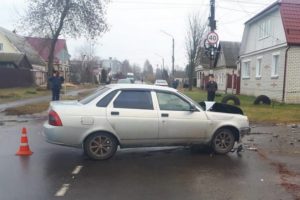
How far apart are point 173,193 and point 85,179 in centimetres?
156

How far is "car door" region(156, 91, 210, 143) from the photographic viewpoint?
8.06 metres

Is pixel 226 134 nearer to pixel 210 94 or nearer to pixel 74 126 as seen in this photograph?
pixel 74 126

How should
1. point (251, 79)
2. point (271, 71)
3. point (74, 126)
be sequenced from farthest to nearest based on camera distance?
1. point (251, 79)
2. point (271, 71)
3. point (74, 126)

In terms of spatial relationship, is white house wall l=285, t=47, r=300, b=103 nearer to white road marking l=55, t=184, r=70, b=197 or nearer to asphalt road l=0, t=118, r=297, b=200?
asphalt road l=0, t=118, r=297, b=200

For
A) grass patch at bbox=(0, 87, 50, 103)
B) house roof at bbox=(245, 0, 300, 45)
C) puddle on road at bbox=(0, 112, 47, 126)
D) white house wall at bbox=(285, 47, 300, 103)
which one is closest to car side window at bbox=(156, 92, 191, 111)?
puddle on road at bbox=(0, 112, 47, 126)

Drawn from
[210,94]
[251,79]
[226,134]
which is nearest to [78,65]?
[251,79]

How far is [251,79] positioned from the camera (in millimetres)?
29391

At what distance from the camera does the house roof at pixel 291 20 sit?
22.2 meters

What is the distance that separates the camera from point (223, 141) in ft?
28.3

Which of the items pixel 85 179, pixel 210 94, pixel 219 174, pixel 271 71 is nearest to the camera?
pixel 85 179

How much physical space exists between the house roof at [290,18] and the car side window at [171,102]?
16.0 meters

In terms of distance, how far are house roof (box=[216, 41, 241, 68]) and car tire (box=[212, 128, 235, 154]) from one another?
38.4m

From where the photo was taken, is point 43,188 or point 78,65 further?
point 78,65

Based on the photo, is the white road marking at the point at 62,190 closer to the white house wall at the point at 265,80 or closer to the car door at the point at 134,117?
the car door at the point at 134,117
